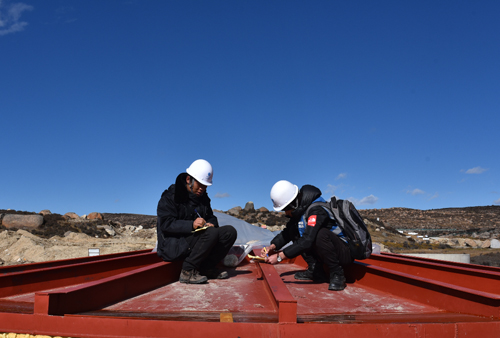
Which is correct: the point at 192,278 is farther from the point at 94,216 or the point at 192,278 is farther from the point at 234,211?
the point at 94,216

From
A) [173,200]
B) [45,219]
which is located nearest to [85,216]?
[45,219]

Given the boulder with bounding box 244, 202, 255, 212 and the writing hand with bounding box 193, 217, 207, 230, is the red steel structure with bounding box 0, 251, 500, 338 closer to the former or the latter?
the writing hand with bounding box 193, 217, 207, 230

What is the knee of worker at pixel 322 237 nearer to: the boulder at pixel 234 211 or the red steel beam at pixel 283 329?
the red steel beam at pixel 283 329

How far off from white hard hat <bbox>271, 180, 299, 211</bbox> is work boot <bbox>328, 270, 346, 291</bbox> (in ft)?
3.01

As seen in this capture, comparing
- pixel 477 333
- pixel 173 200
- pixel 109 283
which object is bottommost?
pixel 477 333

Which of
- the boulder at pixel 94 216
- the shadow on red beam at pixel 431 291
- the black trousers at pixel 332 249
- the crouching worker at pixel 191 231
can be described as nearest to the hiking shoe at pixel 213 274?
the crouching worker at pixel 191 231

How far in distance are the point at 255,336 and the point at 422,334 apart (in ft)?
3.21

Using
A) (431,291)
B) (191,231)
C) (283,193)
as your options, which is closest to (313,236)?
(283,193)

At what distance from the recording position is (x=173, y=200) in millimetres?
4035

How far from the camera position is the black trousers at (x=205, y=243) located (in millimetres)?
3879

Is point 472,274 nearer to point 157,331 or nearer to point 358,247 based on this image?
point 358,247

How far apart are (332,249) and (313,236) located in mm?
260

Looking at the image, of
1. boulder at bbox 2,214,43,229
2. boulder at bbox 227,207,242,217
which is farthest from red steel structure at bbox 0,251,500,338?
boulder at bbox 227,207,242,217

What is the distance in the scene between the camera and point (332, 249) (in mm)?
3734
